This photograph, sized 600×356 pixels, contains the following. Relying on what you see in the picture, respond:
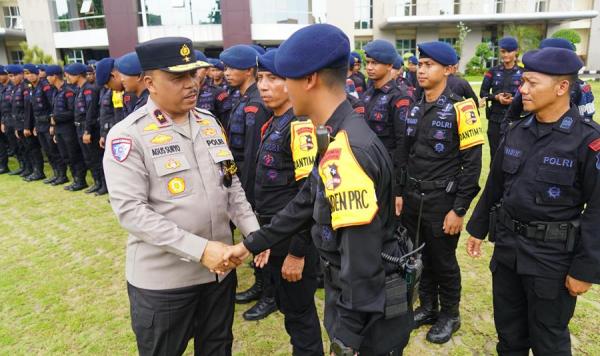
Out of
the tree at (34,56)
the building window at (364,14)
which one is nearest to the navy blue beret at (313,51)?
the tree at (34,56)

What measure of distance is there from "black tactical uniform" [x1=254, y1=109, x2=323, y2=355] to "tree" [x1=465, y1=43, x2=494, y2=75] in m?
31.1

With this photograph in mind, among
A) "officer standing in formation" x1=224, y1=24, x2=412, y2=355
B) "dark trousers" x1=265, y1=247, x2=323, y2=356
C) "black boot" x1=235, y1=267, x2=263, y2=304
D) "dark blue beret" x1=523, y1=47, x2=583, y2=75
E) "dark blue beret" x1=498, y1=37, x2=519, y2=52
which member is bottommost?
"black boot" x1=235, y1=267, x2=263, y2=304

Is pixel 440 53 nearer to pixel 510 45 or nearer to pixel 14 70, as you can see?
pixel 510 45

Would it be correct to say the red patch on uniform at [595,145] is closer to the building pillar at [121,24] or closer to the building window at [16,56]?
the building pillar at [121,24]

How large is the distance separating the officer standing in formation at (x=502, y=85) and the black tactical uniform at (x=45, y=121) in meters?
8.33

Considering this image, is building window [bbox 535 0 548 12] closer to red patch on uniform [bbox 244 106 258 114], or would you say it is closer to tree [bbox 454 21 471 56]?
tree [bbox 454 21 471 56]

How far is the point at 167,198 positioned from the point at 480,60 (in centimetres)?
3291

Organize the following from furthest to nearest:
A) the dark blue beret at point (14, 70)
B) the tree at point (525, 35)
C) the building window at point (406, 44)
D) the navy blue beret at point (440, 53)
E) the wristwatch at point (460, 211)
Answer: the building window at point (406, 44) < the tree at point (525, 35) < the dark blue beret at point (14, 70) < the navy blue beret at point (440, 53) < the wristwatch at point (460, 211)

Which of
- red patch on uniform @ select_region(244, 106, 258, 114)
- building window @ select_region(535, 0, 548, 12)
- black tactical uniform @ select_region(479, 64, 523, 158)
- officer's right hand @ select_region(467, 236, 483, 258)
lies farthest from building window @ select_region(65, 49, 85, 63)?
building window @ select_region(535, 0, 548, 12)

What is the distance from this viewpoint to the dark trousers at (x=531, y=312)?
2.29 meters

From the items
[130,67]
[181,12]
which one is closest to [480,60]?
[181,12]

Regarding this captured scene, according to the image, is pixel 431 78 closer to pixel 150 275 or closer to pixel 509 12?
pixel 150 275

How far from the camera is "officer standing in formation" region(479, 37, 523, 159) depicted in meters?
7.07

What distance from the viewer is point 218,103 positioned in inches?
231
